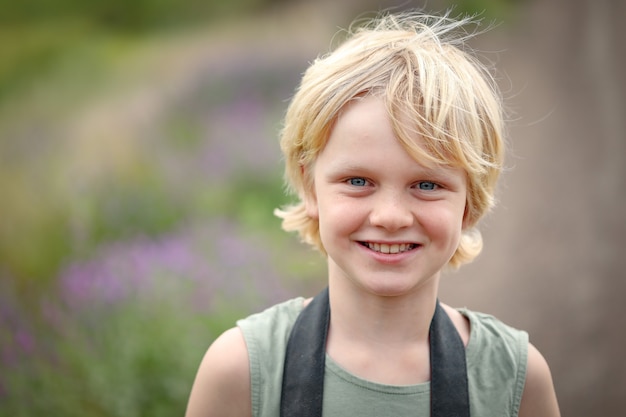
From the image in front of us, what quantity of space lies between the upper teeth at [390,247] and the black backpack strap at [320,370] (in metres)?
0.25

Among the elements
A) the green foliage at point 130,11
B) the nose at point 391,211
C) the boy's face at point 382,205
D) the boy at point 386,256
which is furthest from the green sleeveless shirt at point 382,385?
the green foliage at point 130,11

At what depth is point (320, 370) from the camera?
2008 mm

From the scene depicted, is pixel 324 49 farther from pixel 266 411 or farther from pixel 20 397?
pixel 266 411

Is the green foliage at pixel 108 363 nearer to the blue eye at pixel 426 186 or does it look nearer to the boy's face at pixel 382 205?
the boy's face at pixel 382 205

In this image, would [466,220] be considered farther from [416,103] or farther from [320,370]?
[320,370]

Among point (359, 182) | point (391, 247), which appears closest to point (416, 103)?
point (359, 182)

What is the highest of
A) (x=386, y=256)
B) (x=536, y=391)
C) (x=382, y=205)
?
(x=382, y=205)

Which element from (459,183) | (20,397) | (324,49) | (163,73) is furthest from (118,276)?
(459,183)

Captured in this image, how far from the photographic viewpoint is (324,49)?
5031 millimetres

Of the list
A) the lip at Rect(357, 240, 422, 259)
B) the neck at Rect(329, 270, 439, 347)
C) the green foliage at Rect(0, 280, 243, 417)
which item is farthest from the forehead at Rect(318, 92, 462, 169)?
the green foliage at Rect(0, 280, 243, 417)

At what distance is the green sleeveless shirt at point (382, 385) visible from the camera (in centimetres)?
200

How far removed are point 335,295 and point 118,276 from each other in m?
2.15

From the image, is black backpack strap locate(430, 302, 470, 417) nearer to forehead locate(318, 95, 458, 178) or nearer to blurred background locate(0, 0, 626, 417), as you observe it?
forehead locate(318, 95, 458, 178)

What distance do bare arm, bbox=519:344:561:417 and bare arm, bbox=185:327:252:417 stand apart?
0.67 meters
